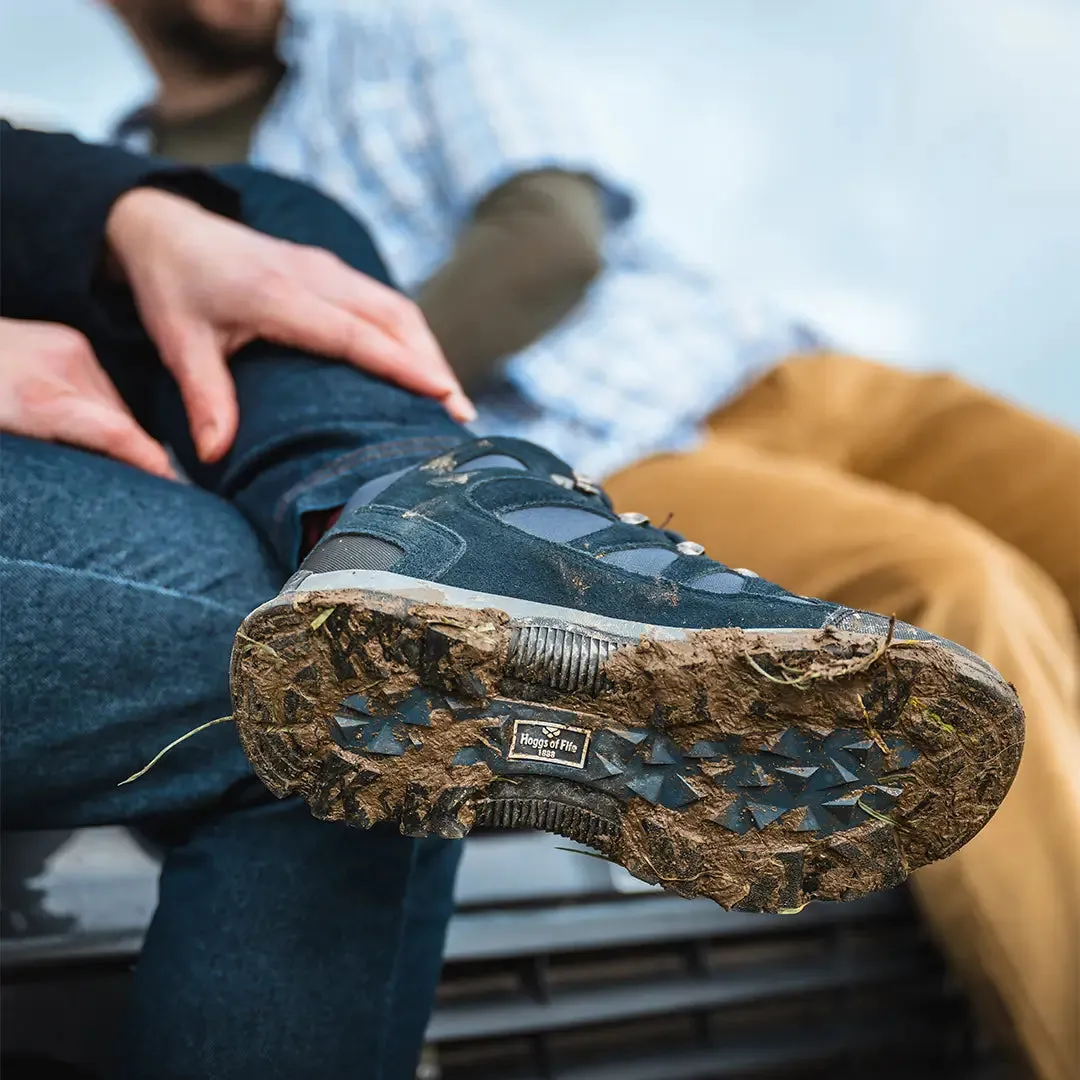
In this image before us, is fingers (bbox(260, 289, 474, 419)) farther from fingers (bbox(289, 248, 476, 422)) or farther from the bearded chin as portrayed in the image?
the bearded chin


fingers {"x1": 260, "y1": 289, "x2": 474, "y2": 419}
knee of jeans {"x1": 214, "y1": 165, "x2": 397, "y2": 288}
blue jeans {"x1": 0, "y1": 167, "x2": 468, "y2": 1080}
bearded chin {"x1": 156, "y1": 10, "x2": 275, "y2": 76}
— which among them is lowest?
blue jeans {"x1": 0, "y1": 167, "x2": 468, "y2": 1080}

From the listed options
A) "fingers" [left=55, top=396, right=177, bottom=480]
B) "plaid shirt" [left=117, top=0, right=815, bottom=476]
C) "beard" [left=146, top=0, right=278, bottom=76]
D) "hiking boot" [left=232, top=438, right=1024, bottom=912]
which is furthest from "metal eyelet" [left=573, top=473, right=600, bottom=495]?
"beard" [left=146, top=0, right=278, bottom=76]

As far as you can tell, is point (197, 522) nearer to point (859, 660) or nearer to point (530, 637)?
point (530, 637)

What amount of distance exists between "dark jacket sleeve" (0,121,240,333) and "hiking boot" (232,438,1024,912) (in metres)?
0.23

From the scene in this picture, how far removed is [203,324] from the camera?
1.62 feet

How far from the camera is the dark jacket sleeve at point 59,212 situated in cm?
49

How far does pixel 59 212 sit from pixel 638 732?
0.37 m

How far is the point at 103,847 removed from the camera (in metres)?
0.52

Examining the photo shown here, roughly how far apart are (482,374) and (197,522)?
0.35m

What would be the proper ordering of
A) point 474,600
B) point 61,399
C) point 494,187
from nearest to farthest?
point 474,600, point 61,399, point 494,187

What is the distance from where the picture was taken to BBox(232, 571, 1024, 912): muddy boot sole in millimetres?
344

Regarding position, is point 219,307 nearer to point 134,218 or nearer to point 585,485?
point 134,218

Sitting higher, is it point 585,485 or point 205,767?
point 585,485

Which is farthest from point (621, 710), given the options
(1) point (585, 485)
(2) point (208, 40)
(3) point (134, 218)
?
(2) point (208, 40)
